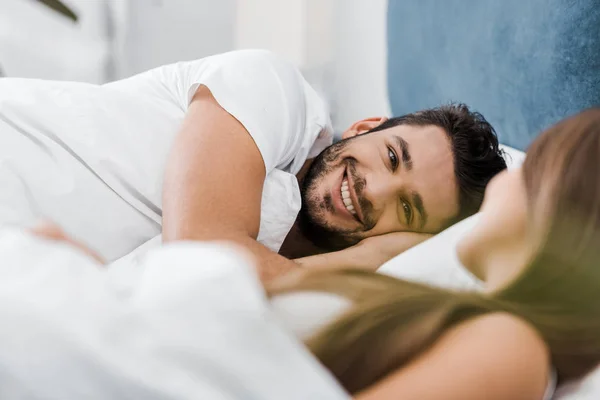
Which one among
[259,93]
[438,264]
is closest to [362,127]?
[259,93]

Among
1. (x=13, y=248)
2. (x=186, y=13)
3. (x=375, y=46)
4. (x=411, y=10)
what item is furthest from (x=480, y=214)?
(x=186, y=13)

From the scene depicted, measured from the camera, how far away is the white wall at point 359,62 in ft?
5.13

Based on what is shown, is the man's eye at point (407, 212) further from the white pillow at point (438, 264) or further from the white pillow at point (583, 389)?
the white pillow at point (583, 389)

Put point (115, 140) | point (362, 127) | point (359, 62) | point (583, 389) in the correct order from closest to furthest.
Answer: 1. point (583, 389)
2. point (115, 140)
3. point (362, 127)
4. point (359, 62)

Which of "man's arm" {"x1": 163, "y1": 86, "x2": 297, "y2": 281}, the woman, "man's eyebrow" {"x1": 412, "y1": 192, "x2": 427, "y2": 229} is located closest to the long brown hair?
the woman

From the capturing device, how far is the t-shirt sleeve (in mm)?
892

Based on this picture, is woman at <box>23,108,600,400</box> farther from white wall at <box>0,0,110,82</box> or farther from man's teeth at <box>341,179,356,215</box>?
white wall at <box>0,0,110,82</box>

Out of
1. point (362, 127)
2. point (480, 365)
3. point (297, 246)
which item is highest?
point (480, 365)

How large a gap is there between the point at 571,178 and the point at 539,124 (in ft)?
1.25

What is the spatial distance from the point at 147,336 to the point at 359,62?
1.44m

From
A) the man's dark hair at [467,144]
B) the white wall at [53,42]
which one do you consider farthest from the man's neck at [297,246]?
the white wall at [53,42]

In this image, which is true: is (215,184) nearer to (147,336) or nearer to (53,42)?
(147,336)

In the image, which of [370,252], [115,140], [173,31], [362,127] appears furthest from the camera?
[173,31]

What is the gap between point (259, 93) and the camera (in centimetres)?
94
